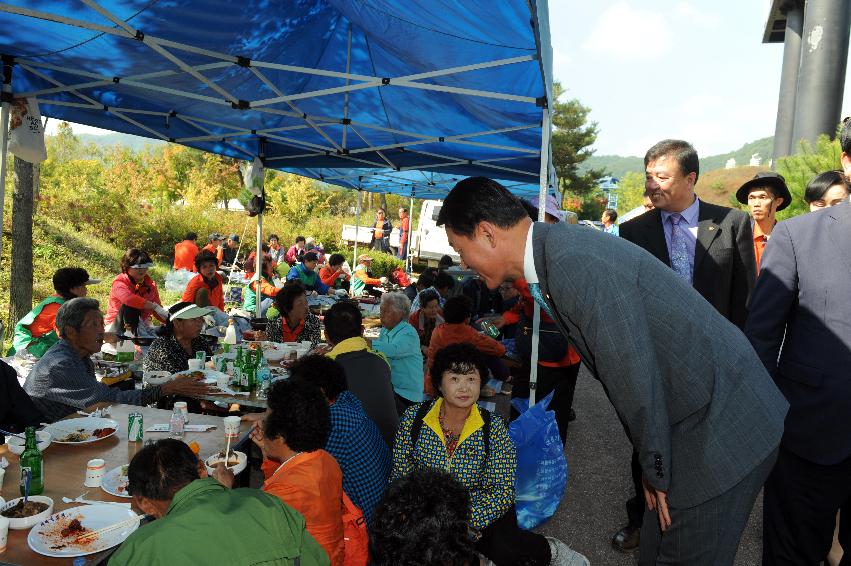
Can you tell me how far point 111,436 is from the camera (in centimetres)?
304

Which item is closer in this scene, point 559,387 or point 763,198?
point 763,198

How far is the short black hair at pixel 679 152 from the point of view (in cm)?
277

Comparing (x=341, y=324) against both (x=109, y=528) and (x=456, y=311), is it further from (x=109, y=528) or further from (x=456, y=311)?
(x=109, y=528)

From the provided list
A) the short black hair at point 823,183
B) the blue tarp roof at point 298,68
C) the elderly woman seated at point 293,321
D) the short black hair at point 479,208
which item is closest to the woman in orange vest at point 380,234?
the blue tarp roof at point 298,68

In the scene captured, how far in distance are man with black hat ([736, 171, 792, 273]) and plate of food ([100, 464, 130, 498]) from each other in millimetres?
4076

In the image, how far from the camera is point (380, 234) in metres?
20.0

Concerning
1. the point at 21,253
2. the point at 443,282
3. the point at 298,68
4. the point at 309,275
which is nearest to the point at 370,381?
the point at 298,68

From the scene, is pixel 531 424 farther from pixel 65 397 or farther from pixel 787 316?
pixel 65 397

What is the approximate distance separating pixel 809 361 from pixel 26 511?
3088 mm

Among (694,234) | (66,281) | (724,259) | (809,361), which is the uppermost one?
(694,234)

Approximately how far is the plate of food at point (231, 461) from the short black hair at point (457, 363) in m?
1.13

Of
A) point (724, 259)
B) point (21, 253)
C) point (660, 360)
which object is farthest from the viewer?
point (21, 253)

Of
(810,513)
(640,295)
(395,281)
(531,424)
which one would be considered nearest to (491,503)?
(531,424)

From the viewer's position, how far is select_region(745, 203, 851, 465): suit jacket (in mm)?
2057
